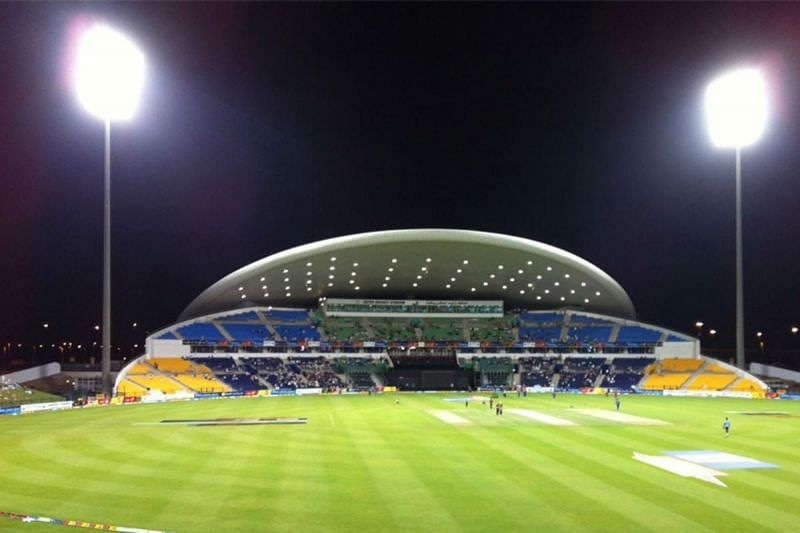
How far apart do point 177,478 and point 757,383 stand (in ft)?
210

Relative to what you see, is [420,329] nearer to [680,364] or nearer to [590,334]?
[590,334]

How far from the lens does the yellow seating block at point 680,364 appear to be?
76062 millimetres

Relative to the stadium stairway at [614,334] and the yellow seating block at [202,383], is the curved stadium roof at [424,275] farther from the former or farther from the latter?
the yellow seating block at [202,383]

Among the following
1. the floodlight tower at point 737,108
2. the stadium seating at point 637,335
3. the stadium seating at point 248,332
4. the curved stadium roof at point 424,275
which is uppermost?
the floodlight tower at point 737,108

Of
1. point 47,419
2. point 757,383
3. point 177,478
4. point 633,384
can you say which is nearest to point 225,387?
point 47,419

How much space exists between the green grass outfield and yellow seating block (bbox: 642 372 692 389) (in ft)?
124

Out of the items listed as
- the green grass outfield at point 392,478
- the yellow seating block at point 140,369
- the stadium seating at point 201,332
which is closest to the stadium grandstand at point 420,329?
the stadium seating at point 201,332

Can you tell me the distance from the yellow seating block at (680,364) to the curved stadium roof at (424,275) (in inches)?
396

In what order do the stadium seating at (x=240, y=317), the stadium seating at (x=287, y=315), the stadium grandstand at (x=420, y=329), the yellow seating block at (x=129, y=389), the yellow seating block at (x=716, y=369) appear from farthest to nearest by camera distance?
1. the stadium seating at (x=287, y=315)
2. the stadium seating at (x=240, y=317)
3. the yellow seating block at (x=716, y=369)
4. the stadium grandstand at (x=420, y=329)
5. the yellow seating block at (x=129, y=389)

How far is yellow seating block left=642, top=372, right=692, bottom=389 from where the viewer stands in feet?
232

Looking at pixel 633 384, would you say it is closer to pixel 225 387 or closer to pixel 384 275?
pixel 384 275

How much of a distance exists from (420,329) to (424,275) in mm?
12482

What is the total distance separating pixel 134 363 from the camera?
6769 centimetres

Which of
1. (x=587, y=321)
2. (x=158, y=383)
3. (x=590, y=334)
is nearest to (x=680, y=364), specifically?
(x=590, y=334)
